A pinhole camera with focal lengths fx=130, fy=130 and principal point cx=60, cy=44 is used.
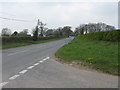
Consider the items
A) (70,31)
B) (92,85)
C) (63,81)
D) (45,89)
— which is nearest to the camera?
(45,89)

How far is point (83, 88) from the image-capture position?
13.4 ft

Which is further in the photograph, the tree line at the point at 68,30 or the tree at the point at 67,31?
the tree at the point at 67,31

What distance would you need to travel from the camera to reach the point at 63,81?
4777 mm

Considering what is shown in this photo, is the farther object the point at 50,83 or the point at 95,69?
the point at 95,69

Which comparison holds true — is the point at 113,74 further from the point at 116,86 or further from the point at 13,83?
the point at 13,83

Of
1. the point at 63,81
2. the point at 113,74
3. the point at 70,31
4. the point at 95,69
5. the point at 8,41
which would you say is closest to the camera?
the point at 63,81

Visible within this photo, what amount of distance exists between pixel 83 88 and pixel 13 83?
241 centimetres

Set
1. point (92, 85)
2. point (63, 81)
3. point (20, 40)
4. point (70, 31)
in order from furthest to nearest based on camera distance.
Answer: point (70, 31)
point (20, 40)
point (63, 81)
point (92, 85)

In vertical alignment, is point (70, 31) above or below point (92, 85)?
above

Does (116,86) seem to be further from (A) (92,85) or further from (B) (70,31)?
(B) (70,31)

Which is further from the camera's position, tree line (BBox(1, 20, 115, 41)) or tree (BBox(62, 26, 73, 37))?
tree (BBox(62, 26, 73, 37))

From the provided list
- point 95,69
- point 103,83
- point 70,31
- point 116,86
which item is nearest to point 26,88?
point 103,83

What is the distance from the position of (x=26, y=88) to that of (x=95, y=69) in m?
3.62

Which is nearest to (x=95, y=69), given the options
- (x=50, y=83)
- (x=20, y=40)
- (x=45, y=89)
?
(x=50, y=83)
